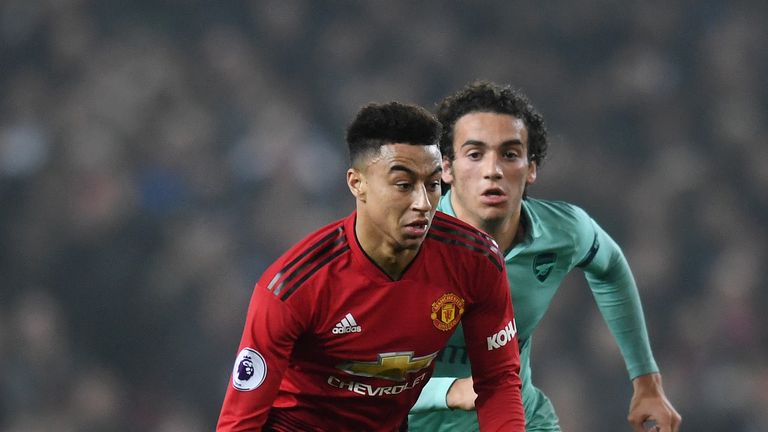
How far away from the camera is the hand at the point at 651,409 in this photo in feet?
11.5

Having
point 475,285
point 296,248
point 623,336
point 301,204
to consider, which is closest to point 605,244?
point 623,336

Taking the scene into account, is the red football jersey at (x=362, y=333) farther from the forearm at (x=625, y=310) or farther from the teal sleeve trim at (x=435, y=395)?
the forearm at (x=625, y=310)

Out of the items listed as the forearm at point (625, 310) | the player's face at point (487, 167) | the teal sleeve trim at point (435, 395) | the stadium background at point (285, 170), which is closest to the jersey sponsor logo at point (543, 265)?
the player's face at point (487, 167)

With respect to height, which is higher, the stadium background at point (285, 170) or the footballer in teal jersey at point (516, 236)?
the stadium background at point (285, 170)

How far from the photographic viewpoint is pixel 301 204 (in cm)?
681

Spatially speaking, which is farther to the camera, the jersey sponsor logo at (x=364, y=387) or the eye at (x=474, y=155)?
the eye at (x=474, y=155)

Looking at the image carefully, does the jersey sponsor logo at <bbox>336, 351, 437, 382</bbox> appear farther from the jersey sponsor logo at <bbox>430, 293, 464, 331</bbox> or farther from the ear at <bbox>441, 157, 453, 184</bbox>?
the ear at <bbox>441, 157, 453, 184</bbox>

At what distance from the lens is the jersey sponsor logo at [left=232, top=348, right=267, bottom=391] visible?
249cm

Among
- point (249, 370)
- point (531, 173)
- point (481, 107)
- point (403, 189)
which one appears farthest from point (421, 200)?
point (531, 173)

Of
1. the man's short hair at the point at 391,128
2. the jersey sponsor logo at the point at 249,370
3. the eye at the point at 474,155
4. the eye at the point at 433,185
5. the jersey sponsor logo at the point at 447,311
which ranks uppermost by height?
the eye at the point at 474,155

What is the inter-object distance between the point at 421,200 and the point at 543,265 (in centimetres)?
99

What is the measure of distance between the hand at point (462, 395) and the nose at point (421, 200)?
72 centimetres

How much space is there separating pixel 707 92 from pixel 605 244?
4548mm

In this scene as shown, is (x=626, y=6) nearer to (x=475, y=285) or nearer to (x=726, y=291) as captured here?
(x=726, y=291)
